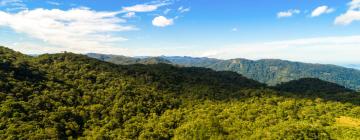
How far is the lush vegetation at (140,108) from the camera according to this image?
346ft

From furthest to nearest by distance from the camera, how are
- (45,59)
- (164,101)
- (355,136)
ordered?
(45,59) < (164,101) < (355,136)

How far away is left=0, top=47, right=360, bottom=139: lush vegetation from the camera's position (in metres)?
105

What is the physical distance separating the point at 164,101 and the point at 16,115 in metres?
62.8

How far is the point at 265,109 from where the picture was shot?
134 metres

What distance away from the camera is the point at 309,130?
95.9 m

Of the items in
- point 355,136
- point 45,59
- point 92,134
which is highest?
point 45,59

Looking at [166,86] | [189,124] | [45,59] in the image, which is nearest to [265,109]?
[189,124]

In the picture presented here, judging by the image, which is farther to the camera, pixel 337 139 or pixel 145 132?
pixel 145 132

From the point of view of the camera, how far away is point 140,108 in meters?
141

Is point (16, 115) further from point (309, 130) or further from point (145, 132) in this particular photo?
point (309, 130)

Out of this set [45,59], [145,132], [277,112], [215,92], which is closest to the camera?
[145,132]

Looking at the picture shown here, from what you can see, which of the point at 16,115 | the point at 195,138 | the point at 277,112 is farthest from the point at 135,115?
the point at 277,112

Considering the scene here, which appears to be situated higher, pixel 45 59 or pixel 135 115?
pixel 45 59

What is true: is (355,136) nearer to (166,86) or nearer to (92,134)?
(92,134)
